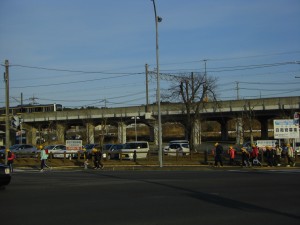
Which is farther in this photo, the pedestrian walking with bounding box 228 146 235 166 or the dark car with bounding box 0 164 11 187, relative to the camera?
the pedestrian walking with bounding box 228 146 235 166

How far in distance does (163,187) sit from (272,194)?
14.1 ft

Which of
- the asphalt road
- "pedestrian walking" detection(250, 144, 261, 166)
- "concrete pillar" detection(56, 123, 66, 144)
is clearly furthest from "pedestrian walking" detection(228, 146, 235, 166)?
"concrete pillar" detection(56, 123, 66, 144)

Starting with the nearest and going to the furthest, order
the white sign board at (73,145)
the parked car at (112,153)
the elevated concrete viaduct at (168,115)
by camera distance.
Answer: the white sign board at (73,145)
the parked car at (112,153)
the elevated concrete viaduct at (168,115)

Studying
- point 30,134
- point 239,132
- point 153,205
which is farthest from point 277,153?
point 30,134

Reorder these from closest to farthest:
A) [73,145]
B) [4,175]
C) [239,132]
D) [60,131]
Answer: [4,175], [73,145], [239,132], [60,131]

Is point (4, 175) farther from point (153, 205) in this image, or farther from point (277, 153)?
point (277, 153)

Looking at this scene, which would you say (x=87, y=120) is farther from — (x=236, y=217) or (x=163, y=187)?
(x=236, y=217)

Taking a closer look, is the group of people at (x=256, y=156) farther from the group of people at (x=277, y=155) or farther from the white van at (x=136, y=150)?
the white van at (x=136, y=150)

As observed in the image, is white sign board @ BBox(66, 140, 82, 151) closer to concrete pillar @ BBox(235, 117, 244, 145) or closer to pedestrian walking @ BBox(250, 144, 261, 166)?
pedestrian walking @ BBox(250, 144, 261, 166)

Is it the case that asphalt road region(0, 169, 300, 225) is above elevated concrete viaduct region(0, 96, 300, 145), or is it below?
below

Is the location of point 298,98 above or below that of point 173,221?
above

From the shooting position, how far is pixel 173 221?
9086 mm

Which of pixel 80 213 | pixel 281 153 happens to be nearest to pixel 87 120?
pixel 281 153

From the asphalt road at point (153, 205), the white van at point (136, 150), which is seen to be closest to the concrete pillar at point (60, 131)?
the white van at point (136, 150)
